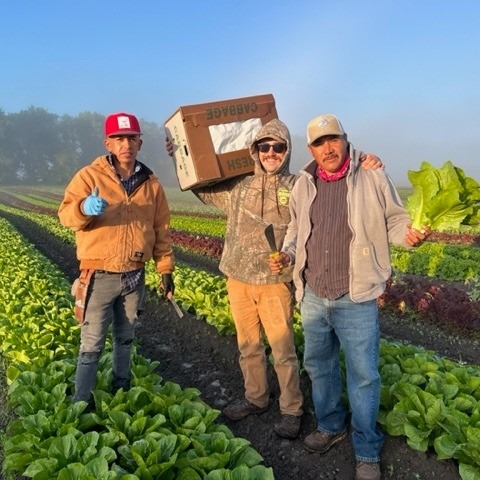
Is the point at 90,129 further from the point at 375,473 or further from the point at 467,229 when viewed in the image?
the point at 375,473

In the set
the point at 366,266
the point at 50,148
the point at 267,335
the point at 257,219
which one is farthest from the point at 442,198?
the point at 50,148

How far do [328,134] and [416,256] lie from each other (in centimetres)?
1014

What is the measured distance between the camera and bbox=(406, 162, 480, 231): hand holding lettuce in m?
2.87

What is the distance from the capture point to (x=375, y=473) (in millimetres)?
3170

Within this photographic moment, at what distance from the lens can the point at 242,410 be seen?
4.04 meters

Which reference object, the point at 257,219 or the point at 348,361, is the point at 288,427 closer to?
the point at 348,361

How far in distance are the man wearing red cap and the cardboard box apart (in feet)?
1.33

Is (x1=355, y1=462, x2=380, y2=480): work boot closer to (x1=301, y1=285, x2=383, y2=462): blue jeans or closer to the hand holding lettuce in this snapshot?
(x1=301, y1=285, x2=383, y2=462): blue jeans

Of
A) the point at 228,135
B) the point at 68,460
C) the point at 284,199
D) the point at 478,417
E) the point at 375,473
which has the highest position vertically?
the point at 228,135

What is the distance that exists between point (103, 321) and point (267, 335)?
53.8 inches

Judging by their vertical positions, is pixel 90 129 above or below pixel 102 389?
above

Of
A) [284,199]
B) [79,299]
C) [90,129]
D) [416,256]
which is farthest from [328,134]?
[90,129]

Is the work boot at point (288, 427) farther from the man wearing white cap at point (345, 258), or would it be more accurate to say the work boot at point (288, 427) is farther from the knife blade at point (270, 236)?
the knife blade at point (270, 236)

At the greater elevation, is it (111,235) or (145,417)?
(111,235)
